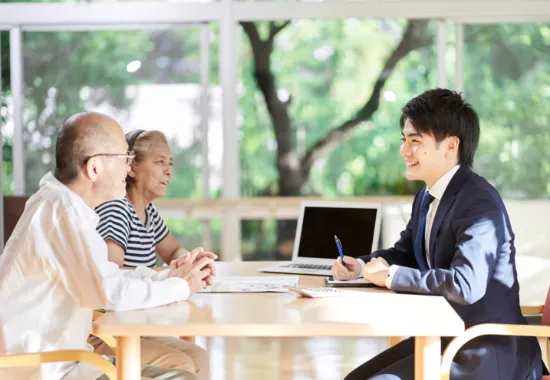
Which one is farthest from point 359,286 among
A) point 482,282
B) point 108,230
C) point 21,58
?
point 21,58

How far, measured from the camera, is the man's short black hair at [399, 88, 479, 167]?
2.69 metres

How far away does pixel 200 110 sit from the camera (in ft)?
21.1

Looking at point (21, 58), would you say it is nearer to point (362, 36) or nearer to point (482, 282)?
point (362, 36)

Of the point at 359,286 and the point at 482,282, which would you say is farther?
the point at 359,286

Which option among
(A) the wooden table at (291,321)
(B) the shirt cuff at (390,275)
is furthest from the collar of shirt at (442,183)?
(A) the wooden table at (291,321)

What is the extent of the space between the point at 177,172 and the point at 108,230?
3373 mm

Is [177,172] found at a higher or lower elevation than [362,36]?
lower

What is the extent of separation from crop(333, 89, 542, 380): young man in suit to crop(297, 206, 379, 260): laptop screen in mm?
493

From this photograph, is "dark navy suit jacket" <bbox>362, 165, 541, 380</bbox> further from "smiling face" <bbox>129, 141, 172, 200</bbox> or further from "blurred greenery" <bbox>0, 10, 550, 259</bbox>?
"blurred greenery" <bbox>0, 10, 550, 259</bbox>

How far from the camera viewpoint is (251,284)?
277 centimetres

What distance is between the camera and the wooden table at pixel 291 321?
2.09 meters

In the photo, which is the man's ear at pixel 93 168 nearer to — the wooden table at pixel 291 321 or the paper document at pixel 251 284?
the wooden table at pixel 291 321

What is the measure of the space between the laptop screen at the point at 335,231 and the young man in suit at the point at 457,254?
49 cm

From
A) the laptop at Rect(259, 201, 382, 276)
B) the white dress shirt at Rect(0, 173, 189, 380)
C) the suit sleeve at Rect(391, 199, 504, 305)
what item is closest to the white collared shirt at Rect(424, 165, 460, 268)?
the suit sleeve at Rect(391, 199, 504, 305)
